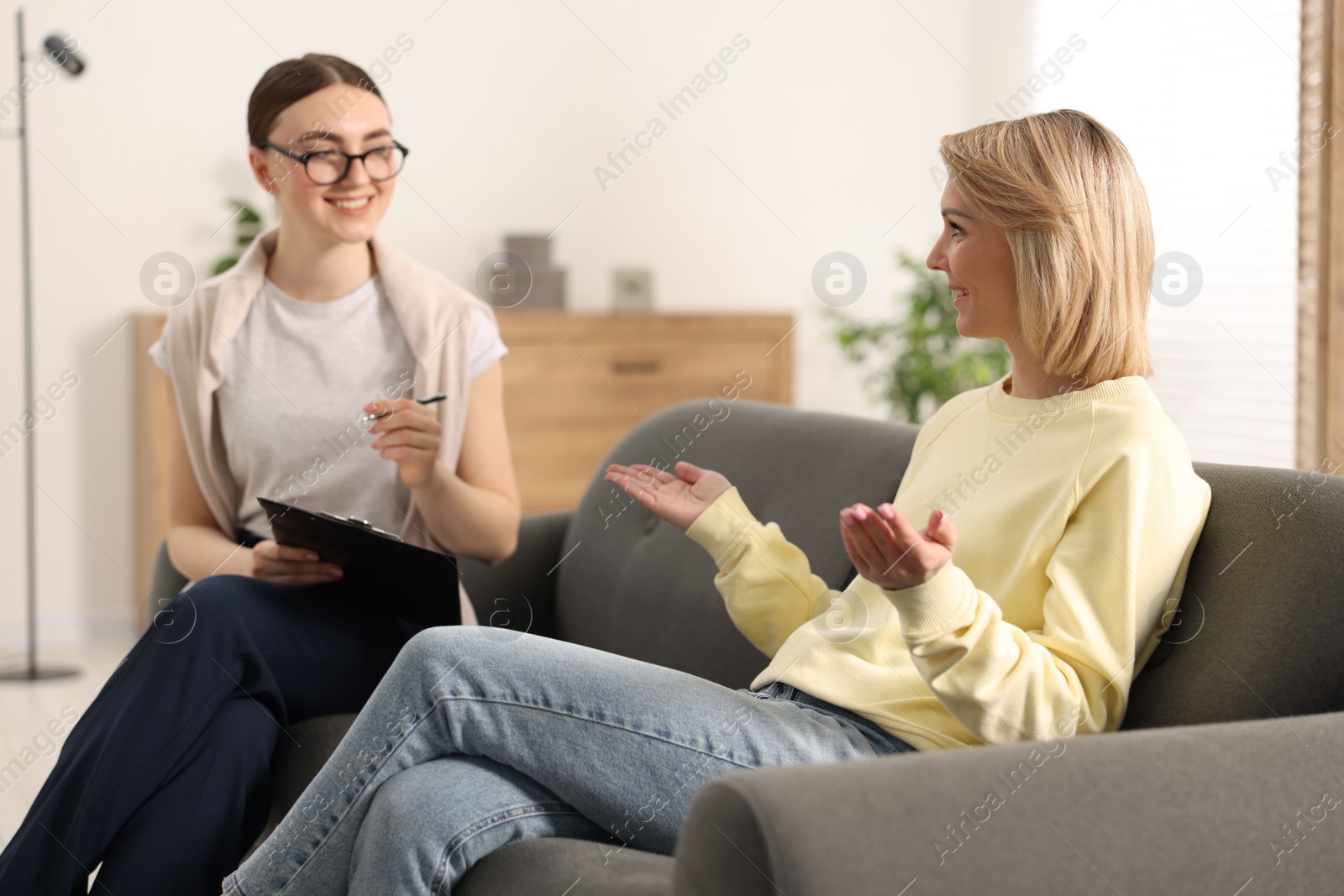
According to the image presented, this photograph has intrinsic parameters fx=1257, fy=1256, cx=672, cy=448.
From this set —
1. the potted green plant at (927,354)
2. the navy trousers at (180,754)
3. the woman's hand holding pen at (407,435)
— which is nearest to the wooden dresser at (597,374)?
the potted green plant at (927,354)

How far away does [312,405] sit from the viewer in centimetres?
196

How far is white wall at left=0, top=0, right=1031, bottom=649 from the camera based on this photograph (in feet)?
12.8

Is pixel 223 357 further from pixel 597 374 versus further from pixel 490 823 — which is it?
pixel 597 374

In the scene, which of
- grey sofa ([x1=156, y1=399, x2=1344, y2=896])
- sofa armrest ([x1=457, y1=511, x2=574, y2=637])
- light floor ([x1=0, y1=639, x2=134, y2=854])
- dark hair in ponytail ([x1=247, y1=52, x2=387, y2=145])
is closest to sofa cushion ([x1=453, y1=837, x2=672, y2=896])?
grey sofa ([x1=156, y1=399, x2=1344, y2=896])

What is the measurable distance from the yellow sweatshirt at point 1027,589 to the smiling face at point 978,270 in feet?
0.32

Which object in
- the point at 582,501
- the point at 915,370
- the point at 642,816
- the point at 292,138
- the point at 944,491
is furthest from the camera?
the point at 915,370

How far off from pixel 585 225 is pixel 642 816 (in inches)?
140

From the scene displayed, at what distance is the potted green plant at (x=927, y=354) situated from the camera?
425 centimetres

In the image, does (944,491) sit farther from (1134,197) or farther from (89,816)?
(89,816)

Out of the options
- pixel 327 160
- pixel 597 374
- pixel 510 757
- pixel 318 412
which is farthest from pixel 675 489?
pixel 597 374

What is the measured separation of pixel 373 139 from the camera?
6.46 ft

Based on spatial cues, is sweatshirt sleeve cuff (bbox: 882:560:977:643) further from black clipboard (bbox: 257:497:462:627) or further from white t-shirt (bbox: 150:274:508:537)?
white t-shirt (bbox: 150:274:508:537)

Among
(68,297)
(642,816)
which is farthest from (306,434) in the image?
(68,297)

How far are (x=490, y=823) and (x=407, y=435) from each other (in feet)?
2.30
